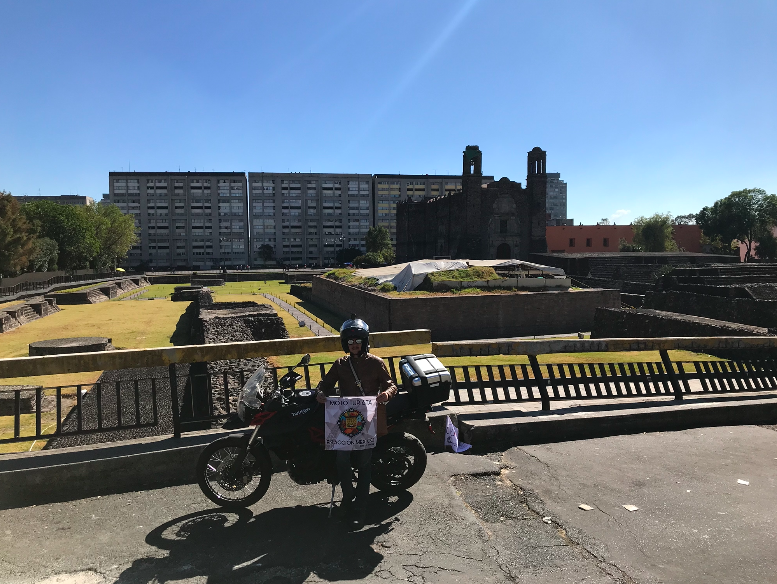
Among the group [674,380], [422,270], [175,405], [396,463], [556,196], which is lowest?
[396,463]

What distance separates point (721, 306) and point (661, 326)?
26.1ft

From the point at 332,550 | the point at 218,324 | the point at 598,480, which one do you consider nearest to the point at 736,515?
the point at 598,480

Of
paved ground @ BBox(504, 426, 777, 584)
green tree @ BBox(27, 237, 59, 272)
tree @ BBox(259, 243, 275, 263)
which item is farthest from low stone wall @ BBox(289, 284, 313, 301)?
tree @ BBox(259, 243, 275, 263)

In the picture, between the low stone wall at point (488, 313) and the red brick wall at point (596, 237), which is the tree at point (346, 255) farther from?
the low stone wall at point (488, 313)

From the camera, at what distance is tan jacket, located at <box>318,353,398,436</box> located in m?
4.10

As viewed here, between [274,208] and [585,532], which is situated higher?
[274,208]

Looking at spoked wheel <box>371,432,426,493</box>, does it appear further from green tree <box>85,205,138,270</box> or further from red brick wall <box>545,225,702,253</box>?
green tree <box>85,205,138,270</box>

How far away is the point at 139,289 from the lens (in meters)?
52.1

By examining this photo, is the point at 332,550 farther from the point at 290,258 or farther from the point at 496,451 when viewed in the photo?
the point at 290,258

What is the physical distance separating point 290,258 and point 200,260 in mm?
18782

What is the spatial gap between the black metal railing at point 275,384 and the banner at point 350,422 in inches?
49.0

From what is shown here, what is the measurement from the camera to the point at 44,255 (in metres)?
51.5

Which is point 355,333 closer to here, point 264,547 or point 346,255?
point 264,547

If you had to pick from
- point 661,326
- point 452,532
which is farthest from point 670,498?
point 661,326
